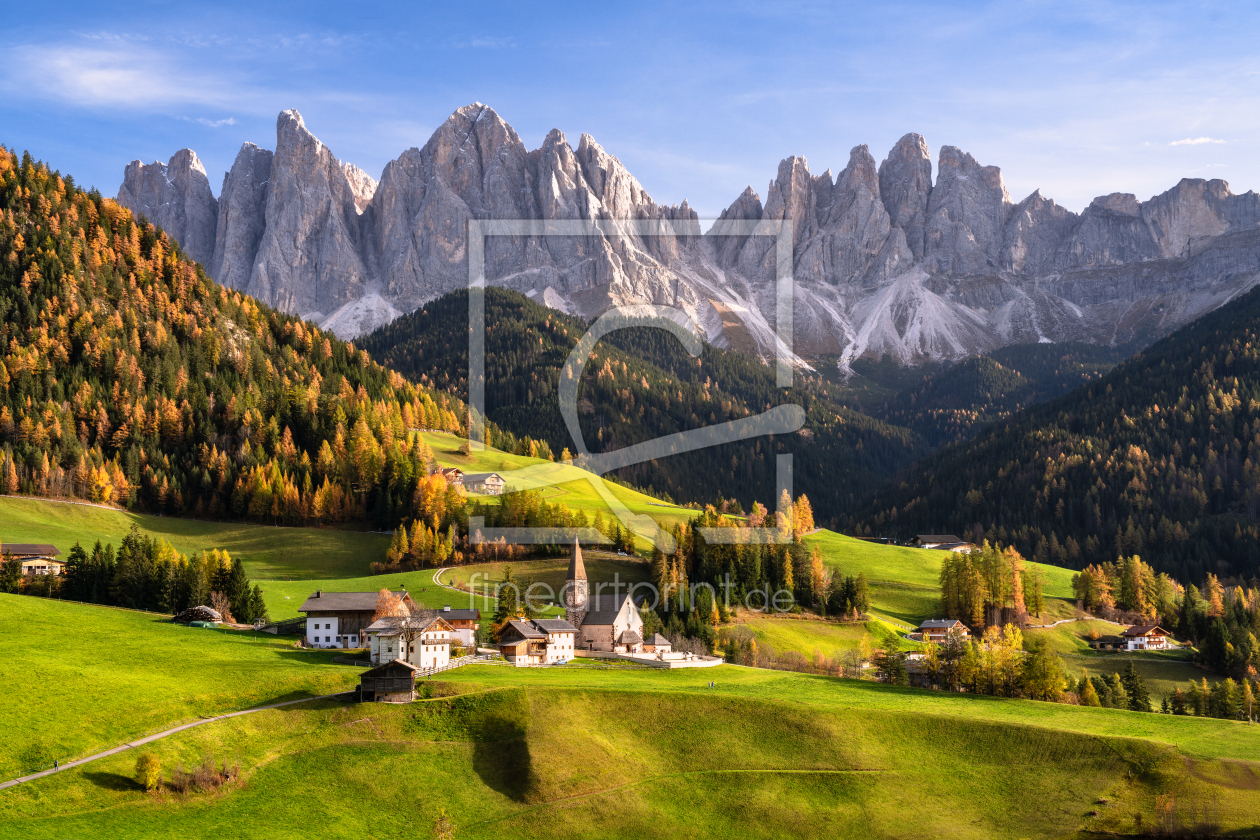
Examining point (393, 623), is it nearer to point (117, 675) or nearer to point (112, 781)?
point (117, 675)

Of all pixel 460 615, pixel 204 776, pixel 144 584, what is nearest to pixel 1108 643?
pixel 460 615

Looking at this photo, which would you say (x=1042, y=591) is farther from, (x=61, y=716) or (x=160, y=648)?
(x=61, y=716)

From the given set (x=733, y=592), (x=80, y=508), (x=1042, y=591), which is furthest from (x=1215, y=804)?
(x=80, y=508)

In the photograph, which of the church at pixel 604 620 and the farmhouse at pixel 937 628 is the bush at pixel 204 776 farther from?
the farmhouse at pixel 937 628

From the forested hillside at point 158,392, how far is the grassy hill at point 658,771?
85.3 metres

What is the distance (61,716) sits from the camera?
181 ft

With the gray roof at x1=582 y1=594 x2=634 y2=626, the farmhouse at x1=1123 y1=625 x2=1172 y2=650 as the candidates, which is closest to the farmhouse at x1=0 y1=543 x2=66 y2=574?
the gray roof at x1=582 y1=594 x2=634 y2=626

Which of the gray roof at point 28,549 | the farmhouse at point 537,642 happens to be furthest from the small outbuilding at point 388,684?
the gray roof at point 28,549

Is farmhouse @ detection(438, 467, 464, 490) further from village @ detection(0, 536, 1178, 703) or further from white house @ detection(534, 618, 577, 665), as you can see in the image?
white house @ detection(534, 618, 577, 665)

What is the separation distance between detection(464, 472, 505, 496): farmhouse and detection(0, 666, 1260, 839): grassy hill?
308ft

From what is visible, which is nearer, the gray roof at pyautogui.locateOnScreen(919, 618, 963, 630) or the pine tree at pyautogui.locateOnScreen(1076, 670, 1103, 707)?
the pine tree at pyautogui.locateOnScreen(1076, 670, 1103, 707)

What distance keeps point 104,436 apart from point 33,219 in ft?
186

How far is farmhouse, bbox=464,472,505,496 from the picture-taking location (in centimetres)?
16412

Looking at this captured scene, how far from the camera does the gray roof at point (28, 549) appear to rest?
321ft
